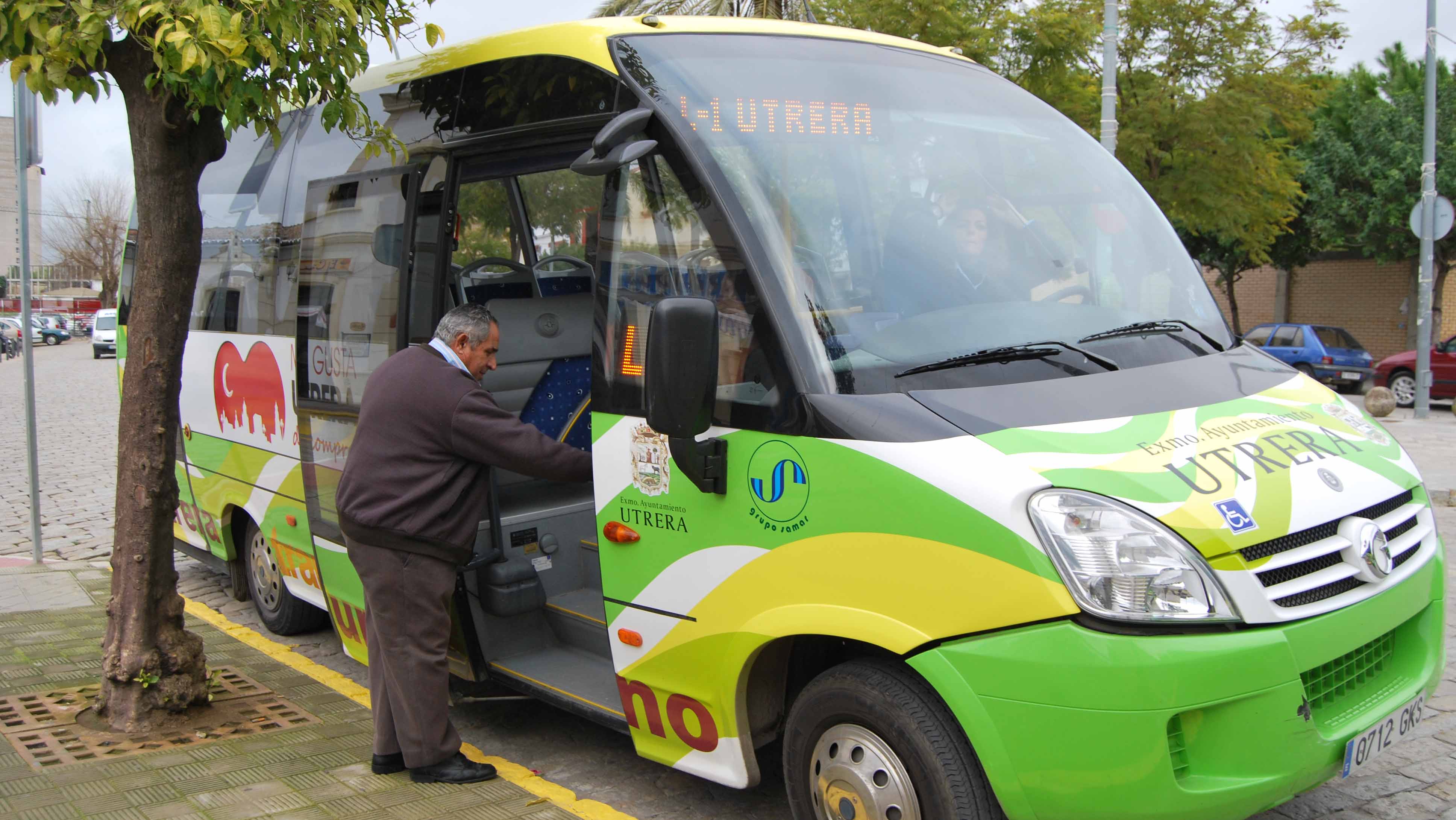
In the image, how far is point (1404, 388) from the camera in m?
21.5

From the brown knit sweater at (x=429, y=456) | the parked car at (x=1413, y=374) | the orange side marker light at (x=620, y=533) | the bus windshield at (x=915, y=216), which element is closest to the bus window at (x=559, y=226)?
the brown knit sweater at (x=429, y=456)

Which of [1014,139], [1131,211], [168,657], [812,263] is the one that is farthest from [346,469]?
[1131,211]

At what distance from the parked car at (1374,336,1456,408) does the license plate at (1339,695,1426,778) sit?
63.1 feet

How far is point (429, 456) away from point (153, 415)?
156cm

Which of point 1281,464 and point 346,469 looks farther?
point 346,469

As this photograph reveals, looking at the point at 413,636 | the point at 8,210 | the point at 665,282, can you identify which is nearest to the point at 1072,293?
the point at 665,282

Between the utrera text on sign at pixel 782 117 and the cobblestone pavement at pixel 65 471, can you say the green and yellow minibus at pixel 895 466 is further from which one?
the cobblestone pavement at pixel 65 471

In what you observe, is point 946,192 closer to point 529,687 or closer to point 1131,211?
point 1131,211

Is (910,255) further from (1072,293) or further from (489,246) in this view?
(489,246)

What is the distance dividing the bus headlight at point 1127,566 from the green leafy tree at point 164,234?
3.15 metres

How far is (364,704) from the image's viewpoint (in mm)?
5336

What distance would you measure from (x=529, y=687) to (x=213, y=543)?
339 cm

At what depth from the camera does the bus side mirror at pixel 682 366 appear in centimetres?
324

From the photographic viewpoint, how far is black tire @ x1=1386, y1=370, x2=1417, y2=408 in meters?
21.5
